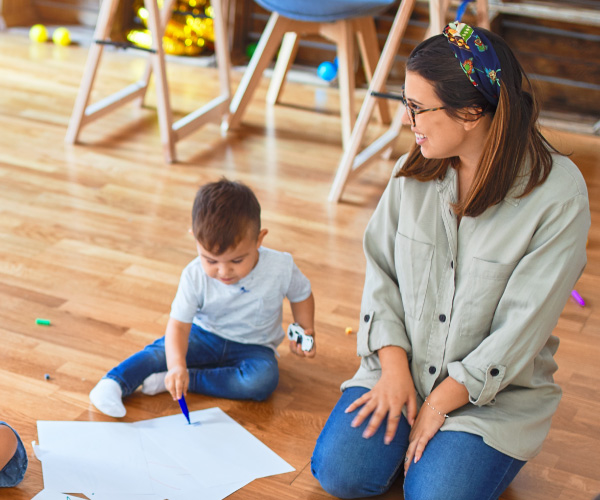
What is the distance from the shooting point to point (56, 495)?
3.98 feet

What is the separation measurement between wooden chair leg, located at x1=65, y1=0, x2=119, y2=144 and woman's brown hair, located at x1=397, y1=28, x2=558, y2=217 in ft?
5.18

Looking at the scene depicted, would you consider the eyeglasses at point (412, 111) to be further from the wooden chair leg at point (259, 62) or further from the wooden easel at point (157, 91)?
the wooden chair leg at point (259, 62)

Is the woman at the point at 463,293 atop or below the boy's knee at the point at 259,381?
atop

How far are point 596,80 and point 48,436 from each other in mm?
2747

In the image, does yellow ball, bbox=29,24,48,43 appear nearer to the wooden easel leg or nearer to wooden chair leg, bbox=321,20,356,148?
the wooden easel leg

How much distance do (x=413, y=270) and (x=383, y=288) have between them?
66mm

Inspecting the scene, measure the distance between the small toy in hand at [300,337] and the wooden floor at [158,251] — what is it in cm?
12

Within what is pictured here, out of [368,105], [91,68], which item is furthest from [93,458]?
[91,68]

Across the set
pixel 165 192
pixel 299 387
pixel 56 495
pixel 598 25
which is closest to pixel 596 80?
pixel 598 25

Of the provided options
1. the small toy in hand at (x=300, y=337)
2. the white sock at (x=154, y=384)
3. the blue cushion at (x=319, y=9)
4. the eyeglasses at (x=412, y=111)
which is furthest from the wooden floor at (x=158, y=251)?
the eyeglasses at (x=412, y=111)

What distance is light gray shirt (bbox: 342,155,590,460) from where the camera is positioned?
116 cm

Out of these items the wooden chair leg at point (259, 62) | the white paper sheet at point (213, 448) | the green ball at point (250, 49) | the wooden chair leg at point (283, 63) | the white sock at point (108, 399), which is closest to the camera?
the white paper sheet at point (213, 448)

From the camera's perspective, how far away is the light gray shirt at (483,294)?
1.16 metres

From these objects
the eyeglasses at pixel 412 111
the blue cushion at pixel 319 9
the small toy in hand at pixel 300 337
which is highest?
the eyeglasses at pixel 412 111
